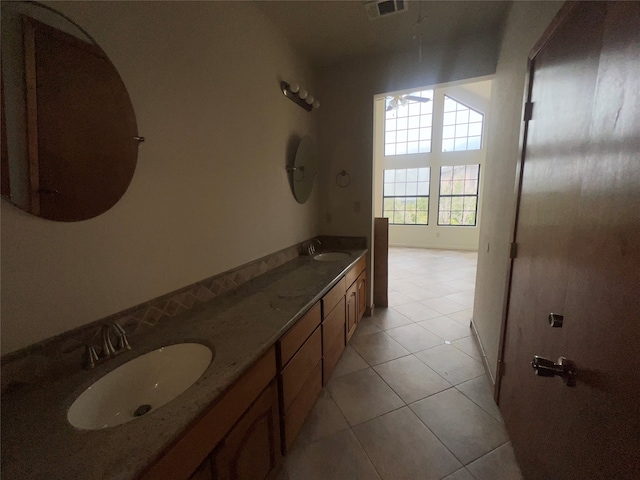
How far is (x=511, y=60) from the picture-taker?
1.75 meters

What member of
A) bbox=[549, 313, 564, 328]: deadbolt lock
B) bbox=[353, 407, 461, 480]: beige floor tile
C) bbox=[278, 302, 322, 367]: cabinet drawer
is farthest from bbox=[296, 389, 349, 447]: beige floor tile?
bbox=[549, 313, 564, 328]: deadbolt lock

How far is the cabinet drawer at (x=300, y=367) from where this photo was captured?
125 cm

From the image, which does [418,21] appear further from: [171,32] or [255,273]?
[255,273]

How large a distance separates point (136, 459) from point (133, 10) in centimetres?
164

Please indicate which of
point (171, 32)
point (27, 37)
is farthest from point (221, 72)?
point (27, 37)

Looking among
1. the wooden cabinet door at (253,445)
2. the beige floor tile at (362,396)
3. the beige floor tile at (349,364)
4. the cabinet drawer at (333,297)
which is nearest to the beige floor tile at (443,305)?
the beige floor tile at (349,364)

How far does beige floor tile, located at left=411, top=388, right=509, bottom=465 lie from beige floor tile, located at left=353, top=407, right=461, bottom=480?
0.20 ft

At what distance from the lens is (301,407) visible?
1449 millimetres

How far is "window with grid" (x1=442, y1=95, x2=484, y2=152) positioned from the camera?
6320 millimetres

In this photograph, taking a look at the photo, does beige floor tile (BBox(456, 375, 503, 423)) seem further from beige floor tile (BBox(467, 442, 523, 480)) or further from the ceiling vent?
the ceiling vent

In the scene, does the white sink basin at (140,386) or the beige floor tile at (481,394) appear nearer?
the white sink basin at (140,386)

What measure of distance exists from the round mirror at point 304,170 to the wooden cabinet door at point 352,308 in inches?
41.3

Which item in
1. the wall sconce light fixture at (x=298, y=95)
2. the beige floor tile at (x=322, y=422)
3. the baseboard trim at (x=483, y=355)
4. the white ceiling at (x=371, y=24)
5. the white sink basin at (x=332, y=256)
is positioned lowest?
the beige floor tile at (x=322, y=422)

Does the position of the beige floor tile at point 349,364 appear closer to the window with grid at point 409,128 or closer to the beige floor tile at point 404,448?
the beige floor tile at point 404,448
